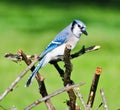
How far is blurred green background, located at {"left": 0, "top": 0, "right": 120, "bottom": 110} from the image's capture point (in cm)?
963

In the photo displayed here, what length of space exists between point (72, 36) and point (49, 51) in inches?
10.2

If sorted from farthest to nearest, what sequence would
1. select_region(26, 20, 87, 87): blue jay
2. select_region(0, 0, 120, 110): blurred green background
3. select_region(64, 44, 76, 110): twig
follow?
select_region(0, 0, 120, 110): blurred green background → select_region(26, 20, 87, 87): blue jay → select_region(64, 44, 76, 110): twig

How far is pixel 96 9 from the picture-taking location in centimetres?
1650

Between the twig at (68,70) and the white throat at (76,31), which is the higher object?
the white throat at (76,31)

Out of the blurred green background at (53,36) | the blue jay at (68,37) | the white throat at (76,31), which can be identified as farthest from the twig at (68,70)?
the blurred green background at (53,36)

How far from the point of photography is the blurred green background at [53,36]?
9.63 metres

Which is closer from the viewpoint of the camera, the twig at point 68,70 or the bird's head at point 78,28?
the twig at point 68,70

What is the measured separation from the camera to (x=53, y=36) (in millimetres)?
12859

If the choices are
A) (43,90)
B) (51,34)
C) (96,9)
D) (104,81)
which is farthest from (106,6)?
(43,90)

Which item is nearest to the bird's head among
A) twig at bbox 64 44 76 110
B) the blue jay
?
the blue jay

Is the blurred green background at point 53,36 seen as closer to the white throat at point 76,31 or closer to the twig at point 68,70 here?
the white throat at point 76,31

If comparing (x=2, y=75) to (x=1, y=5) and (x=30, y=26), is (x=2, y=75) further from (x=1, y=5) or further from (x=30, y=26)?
(x=1, y=5)

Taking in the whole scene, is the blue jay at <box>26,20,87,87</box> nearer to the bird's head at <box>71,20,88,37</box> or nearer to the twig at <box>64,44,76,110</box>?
the bird's head at <box>71,20,88,37</box>

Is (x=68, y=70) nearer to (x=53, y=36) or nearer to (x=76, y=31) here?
(x=76, y=31)
